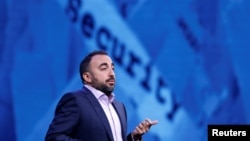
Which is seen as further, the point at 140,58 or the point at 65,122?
the point at 140,58

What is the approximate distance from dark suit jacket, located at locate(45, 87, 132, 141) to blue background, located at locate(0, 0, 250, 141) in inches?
50.2

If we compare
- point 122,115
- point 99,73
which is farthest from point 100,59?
point 122,115

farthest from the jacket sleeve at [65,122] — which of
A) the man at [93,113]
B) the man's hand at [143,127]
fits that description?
the man's hand at [143,127]

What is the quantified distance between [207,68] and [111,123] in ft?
5.06

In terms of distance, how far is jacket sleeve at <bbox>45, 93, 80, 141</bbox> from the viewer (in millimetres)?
2039

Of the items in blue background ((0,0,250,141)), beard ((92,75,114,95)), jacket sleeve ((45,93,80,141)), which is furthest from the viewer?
blue background ((0,0,250,141))

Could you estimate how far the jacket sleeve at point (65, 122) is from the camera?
6.69 feet

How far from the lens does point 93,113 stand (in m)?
2.11

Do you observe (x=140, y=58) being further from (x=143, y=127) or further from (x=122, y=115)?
(x=143, y=127)

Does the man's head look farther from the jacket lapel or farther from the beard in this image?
the jacket lapel

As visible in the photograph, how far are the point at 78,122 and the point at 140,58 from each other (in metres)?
1.49

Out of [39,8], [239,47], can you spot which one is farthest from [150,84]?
[39,8]

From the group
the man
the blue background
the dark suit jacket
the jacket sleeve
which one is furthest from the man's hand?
the blue background

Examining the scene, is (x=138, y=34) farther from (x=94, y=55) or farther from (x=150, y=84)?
(x=94, y=55)
